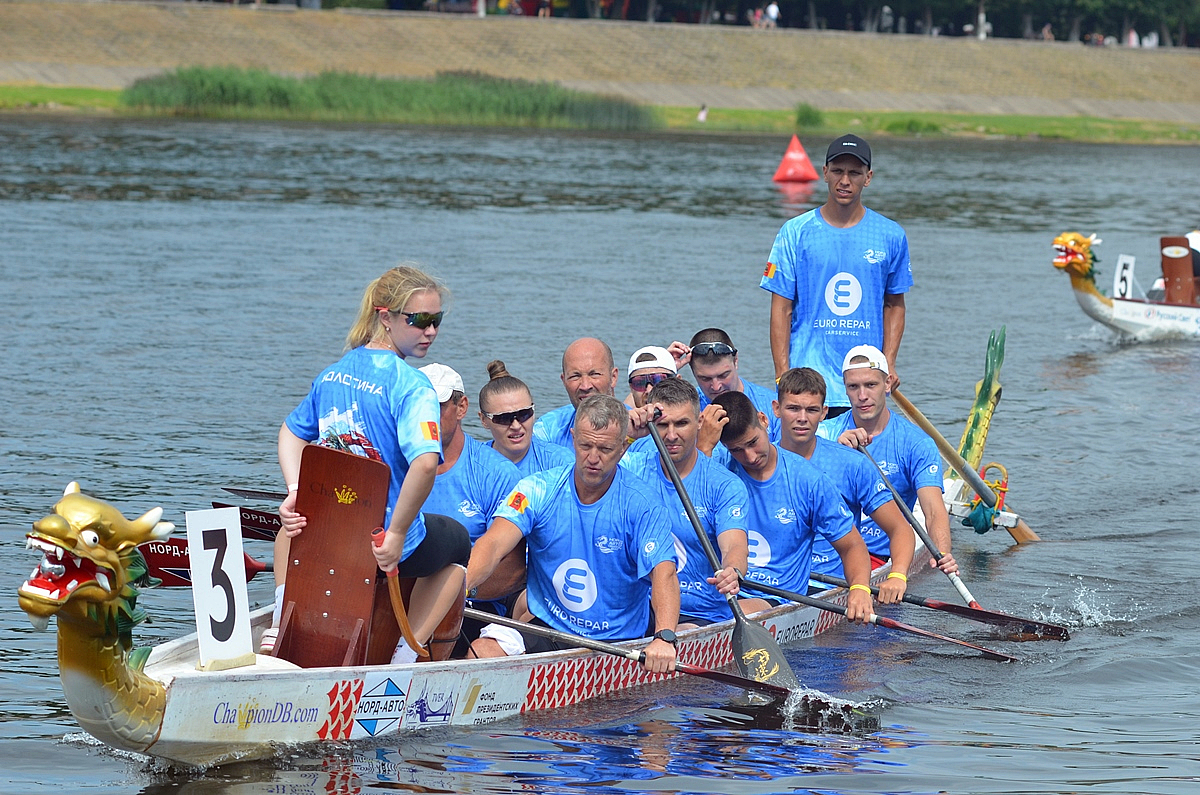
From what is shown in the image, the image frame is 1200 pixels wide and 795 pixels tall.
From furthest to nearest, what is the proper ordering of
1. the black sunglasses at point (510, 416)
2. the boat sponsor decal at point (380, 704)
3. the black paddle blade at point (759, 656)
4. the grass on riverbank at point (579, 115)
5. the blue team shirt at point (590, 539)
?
the grass on riverbank at point (579, 115) < the black sunglasses at point (510, 416) < the black paddle blade at point (759, 656) < the blue team shirt at point (590, 539) < the boat sponsor decal at point (380, 704)

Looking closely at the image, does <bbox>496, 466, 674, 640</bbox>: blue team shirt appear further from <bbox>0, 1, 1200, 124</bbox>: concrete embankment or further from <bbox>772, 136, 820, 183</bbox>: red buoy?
<bbox>0, 1, 1200, 124</bbox>: concrete embankment

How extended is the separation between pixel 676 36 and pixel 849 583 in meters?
55.0

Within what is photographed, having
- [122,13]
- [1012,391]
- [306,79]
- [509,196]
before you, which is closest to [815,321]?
[1012,391]

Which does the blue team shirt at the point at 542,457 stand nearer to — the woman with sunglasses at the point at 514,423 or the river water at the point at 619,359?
the woman with sunglasses at the point at 514,423

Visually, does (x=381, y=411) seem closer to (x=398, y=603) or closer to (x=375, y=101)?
(x=398, y=603)

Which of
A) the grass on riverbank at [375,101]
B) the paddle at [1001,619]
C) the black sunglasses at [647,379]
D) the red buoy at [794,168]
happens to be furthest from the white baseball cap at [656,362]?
the grass on riverbank at [375,101]

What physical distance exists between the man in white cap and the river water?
808 mm

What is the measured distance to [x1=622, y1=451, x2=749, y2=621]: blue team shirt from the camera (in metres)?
7.57

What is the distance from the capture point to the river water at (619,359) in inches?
264

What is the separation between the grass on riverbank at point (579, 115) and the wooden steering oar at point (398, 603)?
40214mm

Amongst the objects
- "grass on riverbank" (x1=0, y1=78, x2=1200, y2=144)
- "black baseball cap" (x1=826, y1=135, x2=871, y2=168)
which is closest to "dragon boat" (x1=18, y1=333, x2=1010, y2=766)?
"black baseball cap" (x1=826, y1=135, x2=871, y2=168)

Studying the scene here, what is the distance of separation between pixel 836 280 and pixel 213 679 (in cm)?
458

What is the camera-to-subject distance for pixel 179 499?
10.7m

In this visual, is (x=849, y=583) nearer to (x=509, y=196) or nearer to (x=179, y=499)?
(x=179, y=499)
